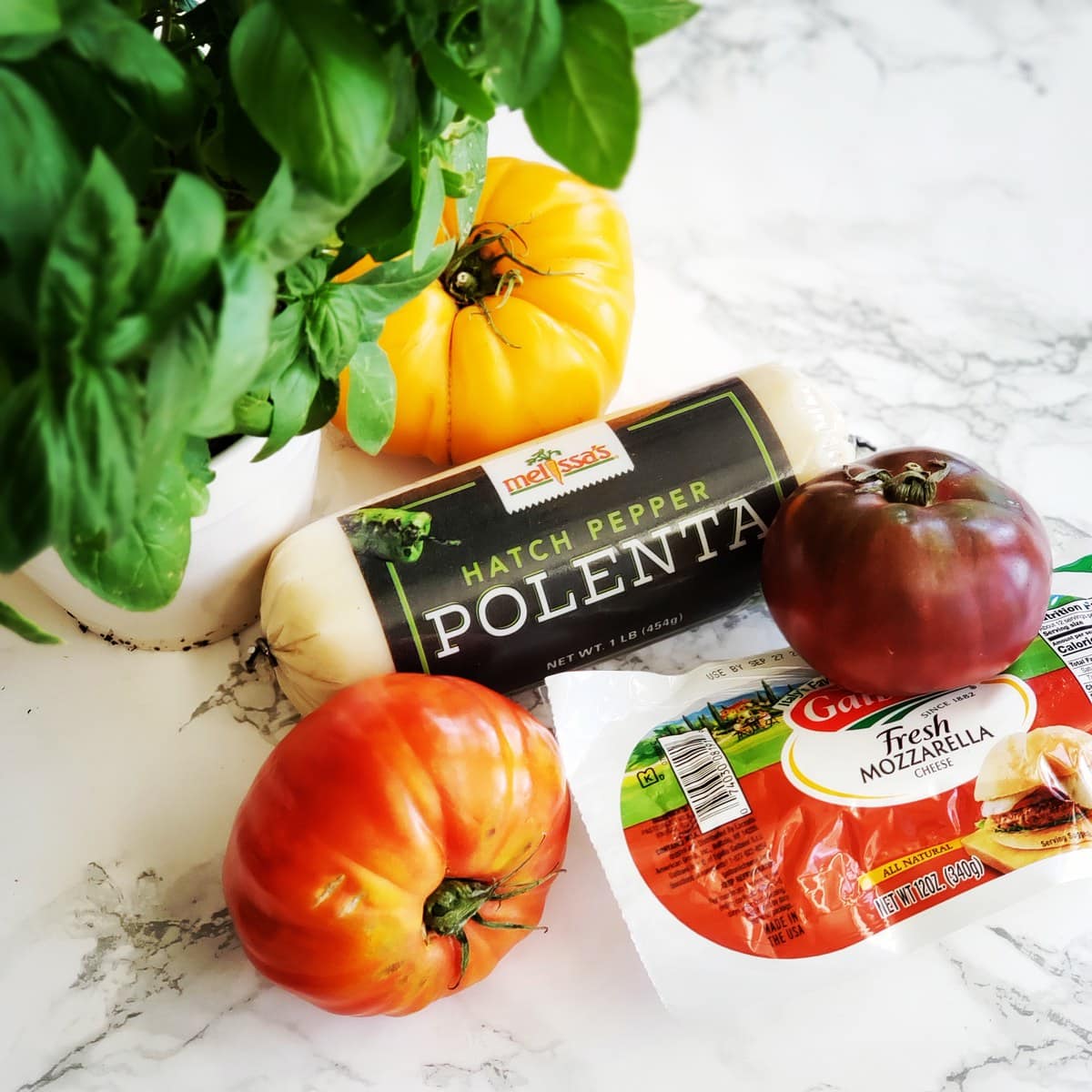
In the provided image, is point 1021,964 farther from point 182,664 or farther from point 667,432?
point 182,664

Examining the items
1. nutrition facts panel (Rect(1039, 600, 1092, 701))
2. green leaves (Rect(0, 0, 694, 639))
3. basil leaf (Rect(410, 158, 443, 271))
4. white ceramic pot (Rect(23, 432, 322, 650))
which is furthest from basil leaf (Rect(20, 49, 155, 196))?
nutrition facts panel (Rect(1039, 600, 1092, 701))

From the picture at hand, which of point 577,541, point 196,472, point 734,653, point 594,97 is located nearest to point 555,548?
point 577,541

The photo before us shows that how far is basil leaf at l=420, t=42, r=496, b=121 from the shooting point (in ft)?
1.16

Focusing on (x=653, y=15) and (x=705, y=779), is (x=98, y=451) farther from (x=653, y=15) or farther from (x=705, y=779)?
(x=705, y=779)

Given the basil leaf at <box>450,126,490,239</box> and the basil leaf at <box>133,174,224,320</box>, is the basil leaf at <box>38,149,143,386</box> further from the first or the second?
the basil leaf at <box>450,126,490,239</box>

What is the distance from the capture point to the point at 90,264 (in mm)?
295

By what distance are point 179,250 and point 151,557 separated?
0.19 m

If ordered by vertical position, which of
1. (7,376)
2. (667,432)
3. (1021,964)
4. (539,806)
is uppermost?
(7,376)

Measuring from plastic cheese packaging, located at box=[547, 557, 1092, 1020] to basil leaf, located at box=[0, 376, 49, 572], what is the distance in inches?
16.0

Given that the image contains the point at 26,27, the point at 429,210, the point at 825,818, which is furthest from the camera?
the point at 825,818

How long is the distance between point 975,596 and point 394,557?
349 millimetres

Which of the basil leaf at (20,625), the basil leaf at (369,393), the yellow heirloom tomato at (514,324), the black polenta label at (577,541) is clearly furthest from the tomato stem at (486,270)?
the basil leaf at (20,625)

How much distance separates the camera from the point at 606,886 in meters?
0.69

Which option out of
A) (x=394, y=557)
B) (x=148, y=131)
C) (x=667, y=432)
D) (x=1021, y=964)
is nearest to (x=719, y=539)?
(x=667, y=432)
